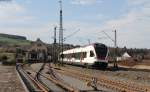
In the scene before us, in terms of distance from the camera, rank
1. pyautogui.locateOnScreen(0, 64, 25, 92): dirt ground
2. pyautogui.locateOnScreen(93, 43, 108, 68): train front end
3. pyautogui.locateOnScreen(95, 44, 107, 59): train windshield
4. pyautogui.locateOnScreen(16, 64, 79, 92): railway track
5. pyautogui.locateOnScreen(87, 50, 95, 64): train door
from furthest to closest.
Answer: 1. pyautogui.locateOnScreen(87, 50, 95, 64): train door
2. pyautogui.locateOnScreen(95, 44, 107, 59): train windshield
3. pyautogui.locateOnScreen(93, 43, 108, 68): train front end
4. pyautogui.locateOnScreen(0, 64, 25, 92): dirt ground
5. pyautogui.locateOnScreen(16, 64, 79, 92): railway track

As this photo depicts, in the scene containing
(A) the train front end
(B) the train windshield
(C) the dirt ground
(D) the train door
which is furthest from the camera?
(D) the train door

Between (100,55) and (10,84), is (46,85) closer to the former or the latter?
(10,84)

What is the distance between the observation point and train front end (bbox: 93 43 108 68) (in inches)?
2186

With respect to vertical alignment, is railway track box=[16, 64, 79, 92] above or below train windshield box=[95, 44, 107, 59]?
below

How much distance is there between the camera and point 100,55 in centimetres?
5581

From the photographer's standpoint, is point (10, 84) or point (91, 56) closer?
point (10, 84)

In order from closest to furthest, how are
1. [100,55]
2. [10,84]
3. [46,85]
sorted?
[46,85], [10,84], [100,55]

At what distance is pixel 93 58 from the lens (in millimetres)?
55781

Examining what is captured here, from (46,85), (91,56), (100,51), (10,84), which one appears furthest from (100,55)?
(46,85)

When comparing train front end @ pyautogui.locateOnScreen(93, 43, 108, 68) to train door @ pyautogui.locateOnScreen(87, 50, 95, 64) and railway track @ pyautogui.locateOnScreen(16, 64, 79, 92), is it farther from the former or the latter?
railway track @ pyautogui.locateOnScreen(16, 64, 79, 92)

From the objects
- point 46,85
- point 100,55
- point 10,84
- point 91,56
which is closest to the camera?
point 46,85

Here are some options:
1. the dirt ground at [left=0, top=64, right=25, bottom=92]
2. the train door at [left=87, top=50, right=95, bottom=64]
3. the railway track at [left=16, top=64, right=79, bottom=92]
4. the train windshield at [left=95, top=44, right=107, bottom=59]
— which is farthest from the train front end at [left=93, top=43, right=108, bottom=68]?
the railway track at [left=16, top=64, right=79, bottom=92]

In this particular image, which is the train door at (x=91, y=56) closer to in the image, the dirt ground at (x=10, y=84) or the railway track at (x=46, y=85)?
the dirt ground at (x=10, y=84)

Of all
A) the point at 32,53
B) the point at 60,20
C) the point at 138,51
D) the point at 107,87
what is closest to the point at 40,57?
the point at 32,53
